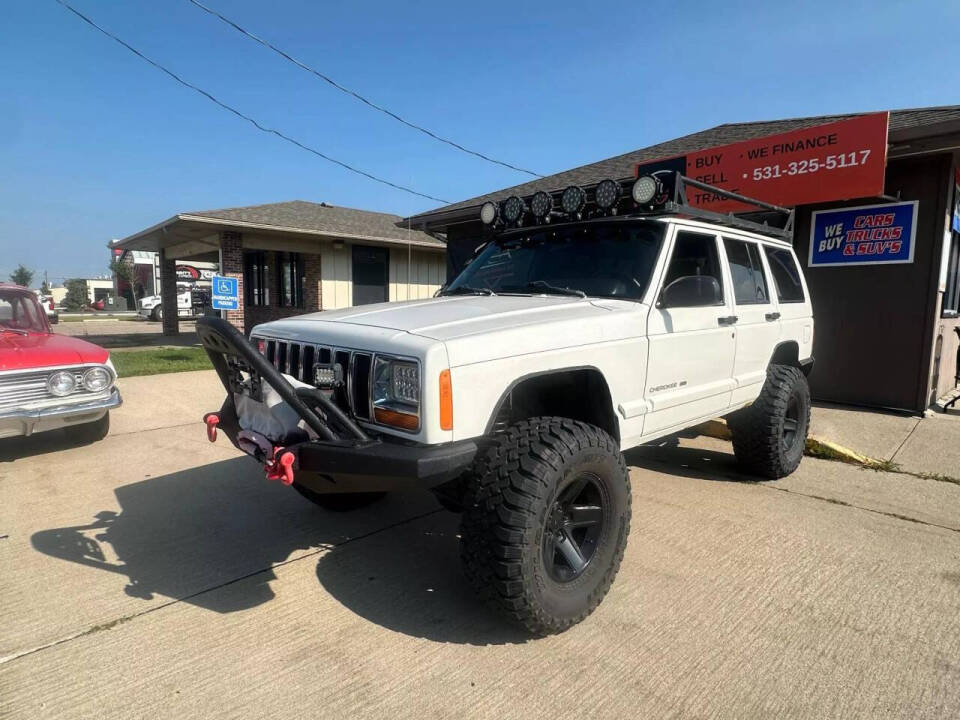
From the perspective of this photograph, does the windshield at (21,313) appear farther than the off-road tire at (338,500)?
Yes

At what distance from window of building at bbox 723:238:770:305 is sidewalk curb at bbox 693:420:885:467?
1.35 m

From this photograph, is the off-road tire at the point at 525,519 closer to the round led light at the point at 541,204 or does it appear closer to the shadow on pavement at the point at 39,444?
the round led light at the point at 541,204

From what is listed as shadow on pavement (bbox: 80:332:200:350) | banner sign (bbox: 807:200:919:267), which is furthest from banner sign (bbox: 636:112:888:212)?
shadow on pavement (bbox: 80:332:200:350)

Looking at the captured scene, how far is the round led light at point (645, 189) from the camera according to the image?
3.40 metres

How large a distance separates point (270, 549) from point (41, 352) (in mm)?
3230

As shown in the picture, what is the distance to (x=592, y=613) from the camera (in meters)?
2.71

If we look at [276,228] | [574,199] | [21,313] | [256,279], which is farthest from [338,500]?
[256,279]

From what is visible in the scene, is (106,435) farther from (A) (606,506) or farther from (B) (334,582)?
(A) (606,506)

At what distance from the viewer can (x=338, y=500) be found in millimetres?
3877

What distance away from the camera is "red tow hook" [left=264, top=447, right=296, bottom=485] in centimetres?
229

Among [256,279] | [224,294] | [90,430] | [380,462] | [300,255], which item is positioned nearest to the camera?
[380,462]

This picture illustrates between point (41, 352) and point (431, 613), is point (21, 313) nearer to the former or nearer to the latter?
point (41, 352)

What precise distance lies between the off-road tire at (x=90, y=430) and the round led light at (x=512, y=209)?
4430 millimetres

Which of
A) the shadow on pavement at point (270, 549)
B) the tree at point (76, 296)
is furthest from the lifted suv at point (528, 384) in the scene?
the tree at point (76, 296)
